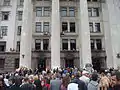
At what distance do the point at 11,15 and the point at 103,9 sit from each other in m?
21.7

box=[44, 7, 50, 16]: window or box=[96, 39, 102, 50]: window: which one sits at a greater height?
box=[44, 7, 50, 16]: window

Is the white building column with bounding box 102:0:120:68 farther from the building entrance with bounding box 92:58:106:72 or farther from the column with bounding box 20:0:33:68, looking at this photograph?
the column with bounding box 20:0:33:68

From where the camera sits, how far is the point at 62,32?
141 feet

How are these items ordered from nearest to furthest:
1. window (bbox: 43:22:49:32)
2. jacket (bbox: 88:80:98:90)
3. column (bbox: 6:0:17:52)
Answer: jacket (bbox: 88:80:98:90) → column (bbox: 6:0:17:52) → window (bbox: 43:22:49:32)

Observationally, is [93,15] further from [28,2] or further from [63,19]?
[28,2]

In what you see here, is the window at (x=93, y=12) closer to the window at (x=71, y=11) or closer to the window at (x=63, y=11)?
the window at (x=71, y=11)

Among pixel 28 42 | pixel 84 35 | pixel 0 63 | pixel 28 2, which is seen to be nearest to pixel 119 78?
pixel 84 35

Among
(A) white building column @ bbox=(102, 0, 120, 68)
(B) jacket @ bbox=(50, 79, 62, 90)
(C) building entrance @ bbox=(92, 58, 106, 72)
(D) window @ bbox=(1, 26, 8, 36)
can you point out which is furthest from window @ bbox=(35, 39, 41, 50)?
(B) jacket @ bbox=(50, 79, 62, 90)

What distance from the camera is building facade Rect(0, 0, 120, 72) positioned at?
3978cm

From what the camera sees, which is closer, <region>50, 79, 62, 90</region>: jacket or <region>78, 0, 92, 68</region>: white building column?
<region>50, 79, 62, 90</region>: jacket

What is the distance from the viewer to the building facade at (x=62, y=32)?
39.8 m

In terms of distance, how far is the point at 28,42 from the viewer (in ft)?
121

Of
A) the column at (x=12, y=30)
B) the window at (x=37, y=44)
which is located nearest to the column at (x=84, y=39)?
the window at (x=37, y=44)

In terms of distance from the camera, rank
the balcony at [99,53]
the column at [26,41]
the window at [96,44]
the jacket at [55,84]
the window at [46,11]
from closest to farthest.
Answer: the jacket at [55,84] < the column at [26,41] < the balcony at [99,53] < the window at [96,44] < the window at [46,11]
